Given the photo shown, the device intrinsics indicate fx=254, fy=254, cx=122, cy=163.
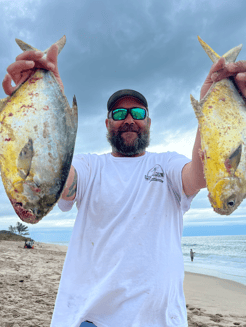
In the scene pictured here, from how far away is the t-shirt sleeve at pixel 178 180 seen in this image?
2143mm

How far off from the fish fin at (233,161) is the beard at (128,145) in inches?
47.1

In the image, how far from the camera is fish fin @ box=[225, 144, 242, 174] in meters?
1.41

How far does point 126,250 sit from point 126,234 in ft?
0.39

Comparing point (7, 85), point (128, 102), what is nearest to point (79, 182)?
point (7, 85)

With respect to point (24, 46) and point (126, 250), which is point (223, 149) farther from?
point (24, 46)

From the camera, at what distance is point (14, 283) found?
688 centimetres

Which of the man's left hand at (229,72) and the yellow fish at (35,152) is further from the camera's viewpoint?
the man's left hand at (229,72)

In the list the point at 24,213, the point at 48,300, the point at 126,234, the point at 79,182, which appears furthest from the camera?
the point at 48,300

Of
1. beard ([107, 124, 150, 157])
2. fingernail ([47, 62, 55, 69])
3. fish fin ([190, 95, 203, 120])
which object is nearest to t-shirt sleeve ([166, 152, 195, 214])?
beard ([107, 124, 150, 157])

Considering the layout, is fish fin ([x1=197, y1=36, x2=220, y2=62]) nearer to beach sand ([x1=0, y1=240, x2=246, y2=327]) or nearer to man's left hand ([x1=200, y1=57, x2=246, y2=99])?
man's left hand ([x1=200, y1=57, x2=246, y2=99])

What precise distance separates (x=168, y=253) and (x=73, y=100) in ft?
4.42

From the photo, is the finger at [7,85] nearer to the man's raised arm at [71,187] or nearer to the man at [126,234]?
the man at [126,234]

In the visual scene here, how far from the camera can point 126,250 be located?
1947mm

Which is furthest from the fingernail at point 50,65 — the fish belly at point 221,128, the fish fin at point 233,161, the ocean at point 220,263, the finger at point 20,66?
the ocean at point 220,263
